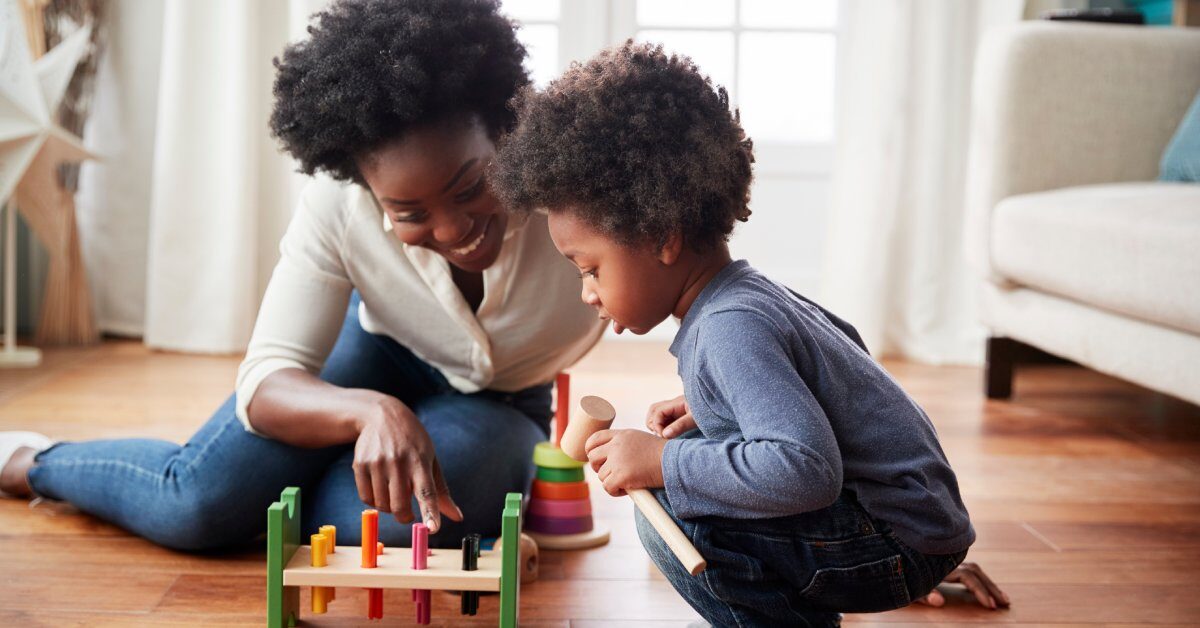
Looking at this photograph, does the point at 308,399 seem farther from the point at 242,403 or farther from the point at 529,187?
the point at 529,187

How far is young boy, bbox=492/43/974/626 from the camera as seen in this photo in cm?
108

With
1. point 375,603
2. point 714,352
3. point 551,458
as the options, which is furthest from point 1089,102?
point 375,603

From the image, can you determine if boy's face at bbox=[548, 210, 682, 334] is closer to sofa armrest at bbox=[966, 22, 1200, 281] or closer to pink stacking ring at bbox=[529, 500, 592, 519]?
pink stacking ring at bbox=[529, 500, 592, 519]

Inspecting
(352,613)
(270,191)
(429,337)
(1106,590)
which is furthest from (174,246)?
(1106,590)

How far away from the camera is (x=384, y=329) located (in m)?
1.66

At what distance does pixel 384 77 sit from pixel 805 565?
648mm

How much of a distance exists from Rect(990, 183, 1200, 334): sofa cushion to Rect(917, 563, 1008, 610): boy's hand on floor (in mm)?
614

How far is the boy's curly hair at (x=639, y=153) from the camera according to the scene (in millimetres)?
1098

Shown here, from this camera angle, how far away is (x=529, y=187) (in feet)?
3.76

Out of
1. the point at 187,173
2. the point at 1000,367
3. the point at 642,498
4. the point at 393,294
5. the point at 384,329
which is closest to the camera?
the point at 642,498

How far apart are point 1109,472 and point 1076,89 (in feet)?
2.70

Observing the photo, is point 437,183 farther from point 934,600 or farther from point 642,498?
point 934,600

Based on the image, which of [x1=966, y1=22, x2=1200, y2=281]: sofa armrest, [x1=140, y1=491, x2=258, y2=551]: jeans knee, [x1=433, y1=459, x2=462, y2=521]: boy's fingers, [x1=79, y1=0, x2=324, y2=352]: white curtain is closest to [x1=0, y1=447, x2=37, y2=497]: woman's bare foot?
[x1=140, y1=491, x2=258, y2=551]: jeans knee

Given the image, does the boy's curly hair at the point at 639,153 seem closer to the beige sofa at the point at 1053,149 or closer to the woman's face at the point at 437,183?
the woman's face at the point at 437,183
